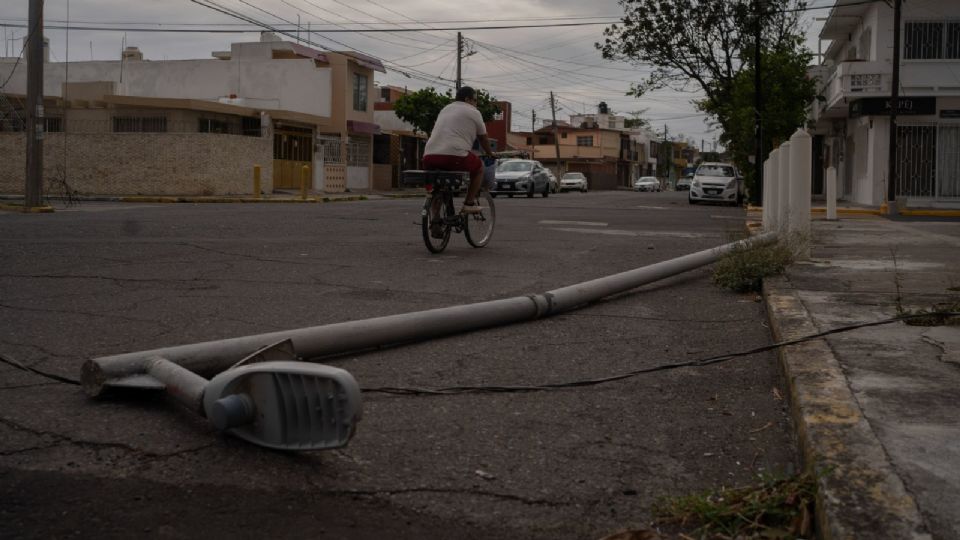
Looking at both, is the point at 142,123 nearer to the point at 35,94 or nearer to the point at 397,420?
the point at 35,94

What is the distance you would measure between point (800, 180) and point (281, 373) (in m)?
6.67

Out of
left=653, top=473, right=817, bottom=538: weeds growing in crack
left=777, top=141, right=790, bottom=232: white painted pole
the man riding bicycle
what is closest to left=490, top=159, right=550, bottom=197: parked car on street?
left=777, top=141, right=790, bottom=232: white painted pole

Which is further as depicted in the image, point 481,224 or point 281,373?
point 481,224

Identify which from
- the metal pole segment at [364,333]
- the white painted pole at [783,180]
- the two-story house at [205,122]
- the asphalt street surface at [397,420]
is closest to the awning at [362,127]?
the two-story house at [205,122]

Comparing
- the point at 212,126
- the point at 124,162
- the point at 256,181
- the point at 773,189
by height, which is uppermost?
the point at 212,126

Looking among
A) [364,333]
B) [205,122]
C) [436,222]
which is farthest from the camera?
[205,122]

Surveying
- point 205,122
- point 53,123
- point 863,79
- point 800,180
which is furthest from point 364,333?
point 53,123

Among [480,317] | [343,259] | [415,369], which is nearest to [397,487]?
[415,369]

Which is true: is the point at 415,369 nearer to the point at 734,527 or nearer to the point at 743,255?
the point at 734,527

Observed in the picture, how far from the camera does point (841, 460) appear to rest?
8.54ft

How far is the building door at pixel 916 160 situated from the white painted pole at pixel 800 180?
21.9 m

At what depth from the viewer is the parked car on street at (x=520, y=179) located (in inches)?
1464

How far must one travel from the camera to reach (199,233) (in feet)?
37.2

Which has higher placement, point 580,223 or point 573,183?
point 573,183
